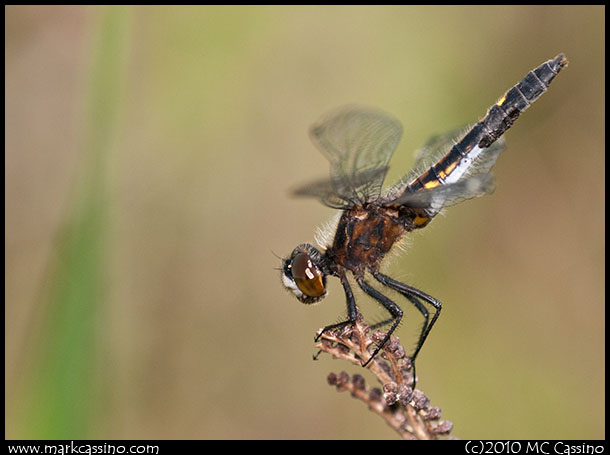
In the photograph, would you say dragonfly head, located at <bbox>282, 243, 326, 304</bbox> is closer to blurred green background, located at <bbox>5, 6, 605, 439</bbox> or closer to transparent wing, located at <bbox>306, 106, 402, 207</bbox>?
transparent wing, located at <bbox>306, 106, 402, 207</bbox>

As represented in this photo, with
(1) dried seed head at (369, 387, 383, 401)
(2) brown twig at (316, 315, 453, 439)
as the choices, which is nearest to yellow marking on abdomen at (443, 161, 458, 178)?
(2) brown twig at (316, 315, 453, 439)

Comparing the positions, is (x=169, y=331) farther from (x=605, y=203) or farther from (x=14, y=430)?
(x=605, y=203)

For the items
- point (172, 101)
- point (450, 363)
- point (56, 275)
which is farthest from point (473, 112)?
point (56, 275)

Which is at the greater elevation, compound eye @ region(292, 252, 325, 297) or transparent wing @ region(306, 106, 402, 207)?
transparent wing @ region(306, 106, 402, 207)

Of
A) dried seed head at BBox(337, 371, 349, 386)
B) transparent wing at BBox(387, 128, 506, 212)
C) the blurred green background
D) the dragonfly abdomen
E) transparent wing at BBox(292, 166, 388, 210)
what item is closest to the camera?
dried seed head at BBox(337, 371, 349, 386)
